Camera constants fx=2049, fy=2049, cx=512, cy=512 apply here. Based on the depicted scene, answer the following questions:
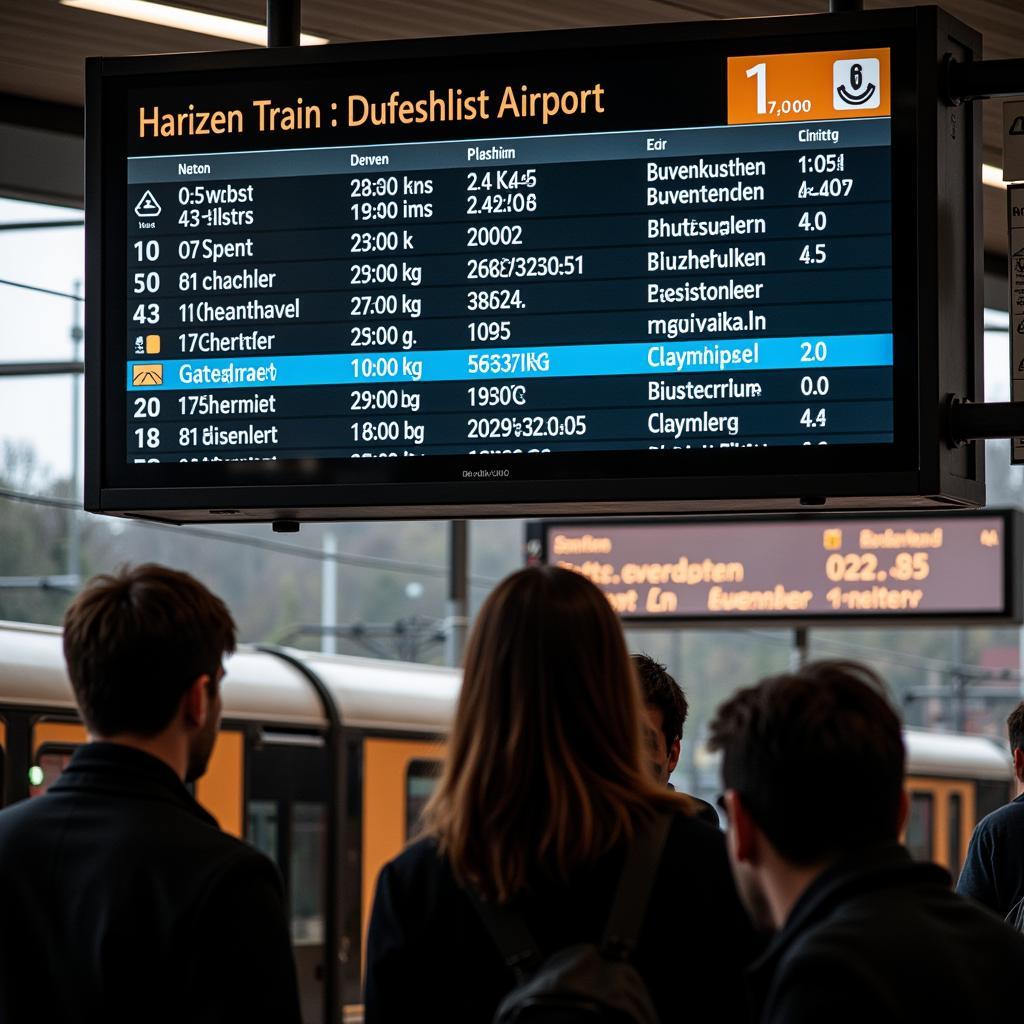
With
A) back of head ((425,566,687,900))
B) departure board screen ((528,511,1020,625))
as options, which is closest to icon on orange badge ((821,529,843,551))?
departure board screen ((528,511,1020,625))

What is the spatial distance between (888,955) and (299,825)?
29.0 ft

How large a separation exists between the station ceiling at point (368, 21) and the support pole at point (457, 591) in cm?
856

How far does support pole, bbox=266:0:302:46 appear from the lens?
480 centimetres

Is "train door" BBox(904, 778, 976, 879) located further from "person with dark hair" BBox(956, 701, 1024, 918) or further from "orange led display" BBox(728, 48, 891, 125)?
"orange led display" BBox(728, 48, 891, 125)

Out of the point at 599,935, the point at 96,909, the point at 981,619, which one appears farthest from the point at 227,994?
the point at 981,619

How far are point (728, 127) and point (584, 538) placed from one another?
6668 mm

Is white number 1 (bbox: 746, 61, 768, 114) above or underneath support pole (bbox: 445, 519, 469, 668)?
above

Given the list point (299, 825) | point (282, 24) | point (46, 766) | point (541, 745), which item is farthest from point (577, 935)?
point (299, 825)

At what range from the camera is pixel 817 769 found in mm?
2527

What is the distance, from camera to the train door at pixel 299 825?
10.7 meters

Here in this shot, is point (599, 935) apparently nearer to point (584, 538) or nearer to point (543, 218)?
point (543, 218)

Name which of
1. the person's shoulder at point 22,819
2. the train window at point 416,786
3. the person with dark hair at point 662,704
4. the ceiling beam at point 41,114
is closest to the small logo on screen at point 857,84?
the person with dark hair at point 662,704

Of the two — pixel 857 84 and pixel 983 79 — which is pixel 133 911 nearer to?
pixel 857 84

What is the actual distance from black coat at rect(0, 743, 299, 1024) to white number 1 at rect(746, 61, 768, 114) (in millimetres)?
2113
